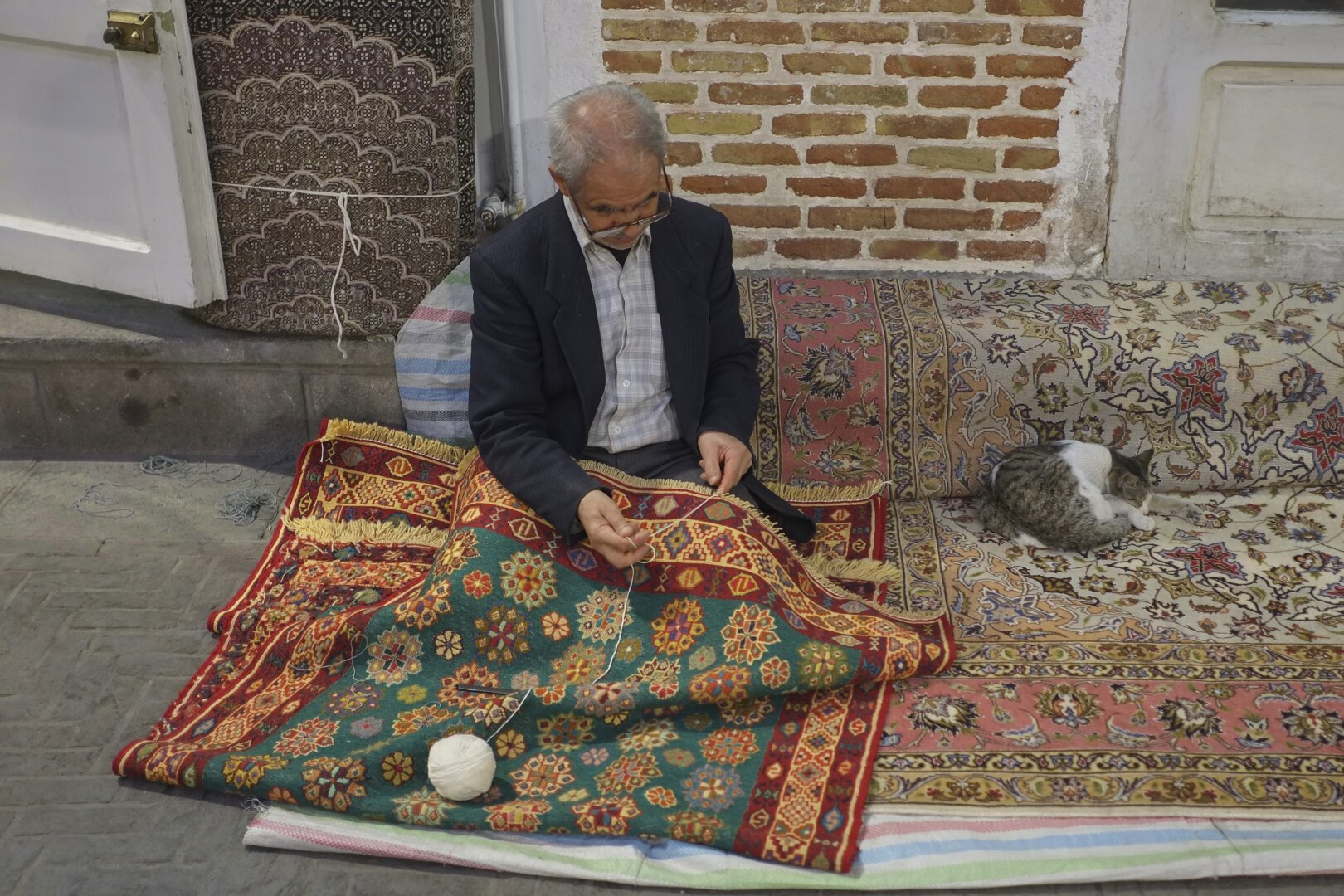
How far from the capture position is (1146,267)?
4438 millimetres

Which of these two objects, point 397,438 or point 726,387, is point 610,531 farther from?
point 397,438

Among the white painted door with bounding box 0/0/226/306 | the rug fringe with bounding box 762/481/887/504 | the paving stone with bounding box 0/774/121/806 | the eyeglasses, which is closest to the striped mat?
the paving stone with bounding box 0/774/121/806

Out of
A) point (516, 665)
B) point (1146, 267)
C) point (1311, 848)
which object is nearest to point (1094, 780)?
point (1311, 848)

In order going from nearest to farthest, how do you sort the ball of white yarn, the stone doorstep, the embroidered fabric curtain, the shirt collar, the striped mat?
the striped mat → the ball of white yarn → the shirt collar → the embroidered fabric curtain → the stone doorstep

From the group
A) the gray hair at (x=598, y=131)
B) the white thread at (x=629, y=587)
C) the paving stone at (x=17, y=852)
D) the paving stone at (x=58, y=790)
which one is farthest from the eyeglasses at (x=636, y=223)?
the paving stone at (x=17, y=852)

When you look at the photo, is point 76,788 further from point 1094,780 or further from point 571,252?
point 1094,780

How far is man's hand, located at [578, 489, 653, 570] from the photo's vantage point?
9.96 feet

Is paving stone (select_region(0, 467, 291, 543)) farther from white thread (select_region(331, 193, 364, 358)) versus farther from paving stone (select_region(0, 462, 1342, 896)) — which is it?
white thread (select_region(331, 193, 364, 358))

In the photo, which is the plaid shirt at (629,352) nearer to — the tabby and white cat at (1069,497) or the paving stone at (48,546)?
the tabby and white cat at (1069,497)

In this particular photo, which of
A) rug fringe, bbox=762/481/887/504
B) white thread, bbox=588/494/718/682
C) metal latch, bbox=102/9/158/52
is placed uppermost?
metal latch, bbox=102/9/158/52

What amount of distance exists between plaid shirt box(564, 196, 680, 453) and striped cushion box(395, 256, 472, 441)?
73cm

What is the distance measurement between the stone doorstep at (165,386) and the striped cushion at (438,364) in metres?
0.34

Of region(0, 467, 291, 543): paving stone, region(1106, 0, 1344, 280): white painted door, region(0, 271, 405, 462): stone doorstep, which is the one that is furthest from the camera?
region(0, 271, 405, 462): stone doorstep

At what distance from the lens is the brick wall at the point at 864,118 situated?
414 cm
